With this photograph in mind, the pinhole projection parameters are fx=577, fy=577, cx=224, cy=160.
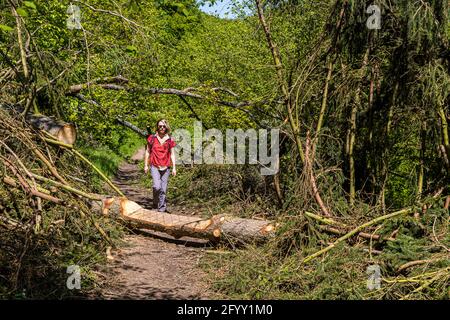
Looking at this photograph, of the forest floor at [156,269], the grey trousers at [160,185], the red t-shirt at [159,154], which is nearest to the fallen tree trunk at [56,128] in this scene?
the red t-shirt at [159,154]

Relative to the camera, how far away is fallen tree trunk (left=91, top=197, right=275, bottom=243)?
8234mm

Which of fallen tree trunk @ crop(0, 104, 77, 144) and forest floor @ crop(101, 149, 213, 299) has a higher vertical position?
fallen tree trunk @ crop(0, 104, 77, 144)

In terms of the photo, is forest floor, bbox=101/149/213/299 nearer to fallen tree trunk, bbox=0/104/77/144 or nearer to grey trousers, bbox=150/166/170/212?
grey trousers, bbox=150/166/170/212

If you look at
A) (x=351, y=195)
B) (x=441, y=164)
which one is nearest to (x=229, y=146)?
(x=351, y=195)

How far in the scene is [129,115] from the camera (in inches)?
478

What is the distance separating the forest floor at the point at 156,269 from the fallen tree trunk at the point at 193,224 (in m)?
0.24

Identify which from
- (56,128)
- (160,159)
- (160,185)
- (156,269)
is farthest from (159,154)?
(156,269)

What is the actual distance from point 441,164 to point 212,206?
489 centimetres

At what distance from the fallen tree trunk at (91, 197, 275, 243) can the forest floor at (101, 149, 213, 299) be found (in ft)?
0.78

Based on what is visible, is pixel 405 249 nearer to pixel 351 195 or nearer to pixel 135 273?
pixel 351 195

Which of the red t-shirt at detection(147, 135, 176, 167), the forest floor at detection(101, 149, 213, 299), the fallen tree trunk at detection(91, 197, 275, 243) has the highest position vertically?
the red t-shirt at detection(147, 135, 176, 167)

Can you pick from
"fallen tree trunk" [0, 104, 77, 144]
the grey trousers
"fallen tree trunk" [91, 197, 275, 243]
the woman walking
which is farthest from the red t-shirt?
"fallen tree trunk" [0, 104, 77, 144]

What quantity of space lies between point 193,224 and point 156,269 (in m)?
1.27
